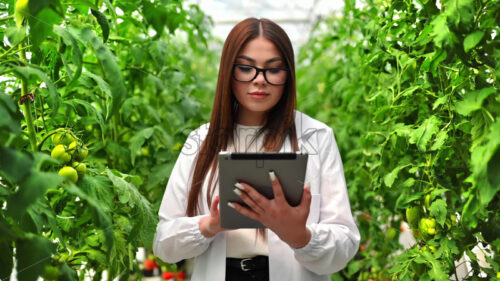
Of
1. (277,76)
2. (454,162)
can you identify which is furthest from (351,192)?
(277,76)

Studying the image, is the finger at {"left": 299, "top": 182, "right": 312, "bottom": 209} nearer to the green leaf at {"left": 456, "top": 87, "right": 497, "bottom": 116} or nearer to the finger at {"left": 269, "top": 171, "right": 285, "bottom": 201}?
the finger at {"left": 269, "top": 171, "right": 285, "bottom": 201}

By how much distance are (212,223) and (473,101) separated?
59cm

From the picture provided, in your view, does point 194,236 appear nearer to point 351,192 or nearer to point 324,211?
point 324,211

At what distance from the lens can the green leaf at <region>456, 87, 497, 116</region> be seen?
741 millimetres

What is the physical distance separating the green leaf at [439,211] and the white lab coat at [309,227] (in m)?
0.18

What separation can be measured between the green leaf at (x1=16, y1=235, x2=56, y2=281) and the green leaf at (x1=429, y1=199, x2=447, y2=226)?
0.80 metres

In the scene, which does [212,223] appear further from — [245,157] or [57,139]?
[57,139]

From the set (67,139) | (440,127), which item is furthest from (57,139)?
(440,127)

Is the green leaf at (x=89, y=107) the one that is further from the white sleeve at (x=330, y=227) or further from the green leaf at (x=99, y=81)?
the white sleeve at (x=330, y=227)

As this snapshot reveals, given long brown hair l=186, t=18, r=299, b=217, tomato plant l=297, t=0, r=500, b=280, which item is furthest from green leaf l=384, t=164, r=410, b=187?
long brown hair l=186, t=18, r=299, b=217

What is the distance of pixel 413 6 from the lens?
1.21m

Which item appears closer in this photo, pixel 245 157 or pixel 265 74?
pixel 245 157

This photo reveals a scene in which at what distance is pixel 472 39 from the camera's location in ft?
2.54

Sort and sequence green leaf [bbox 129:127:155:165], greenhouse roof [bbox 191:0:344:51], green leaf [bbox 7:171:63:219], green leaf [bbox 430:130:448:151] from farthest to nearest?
greenhouse roof [bbox 191:0:344:51]
green leaf [bbox 129:127:155:165]
green leaf [bbox 430:130:448:151]
green leaf [bbox 7:171:63:219]
